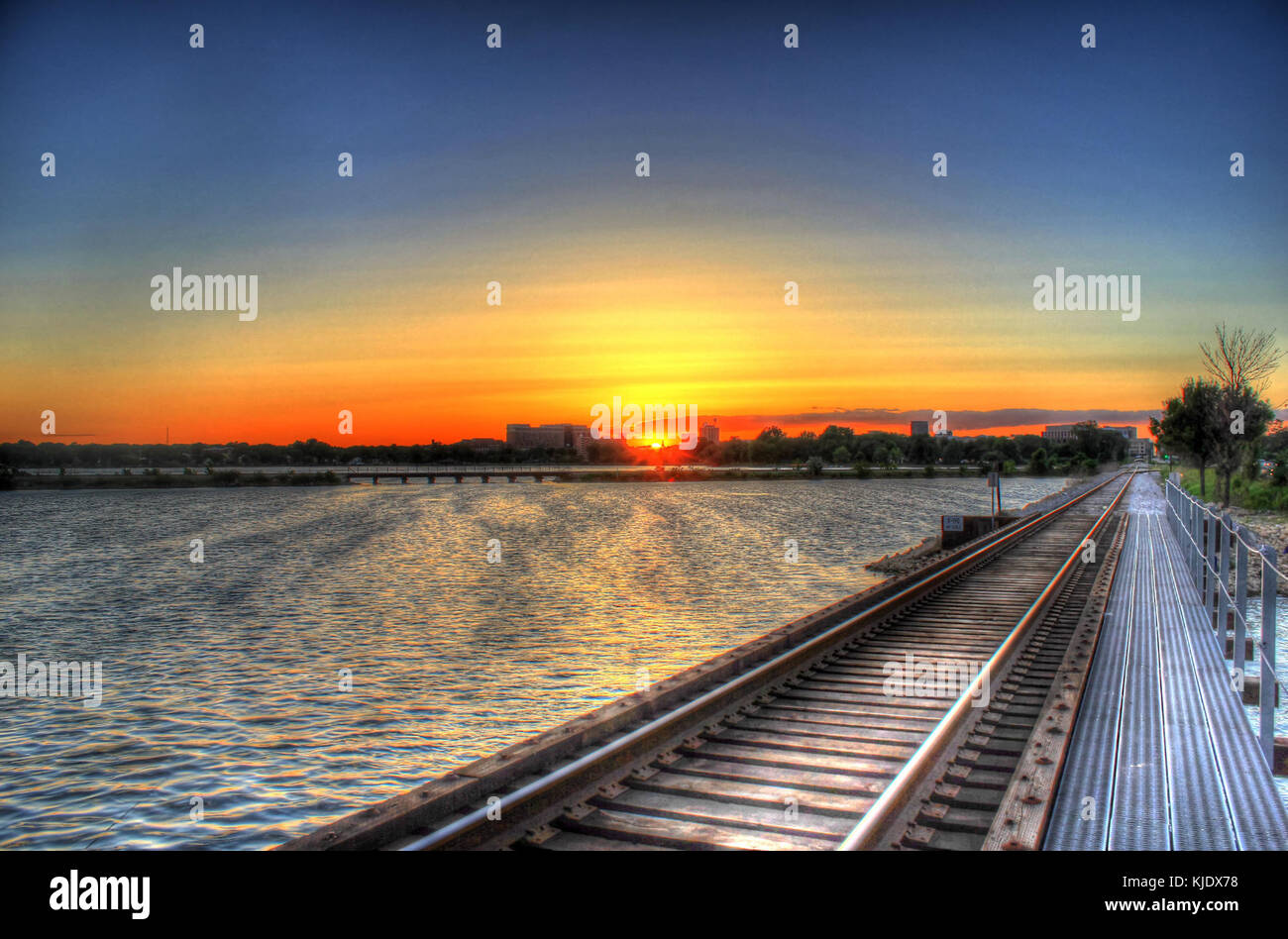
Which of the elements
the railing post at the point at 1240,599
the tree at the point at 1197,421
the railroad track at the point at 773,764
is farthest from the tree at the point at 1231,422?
the railing post at the point at 1240,599

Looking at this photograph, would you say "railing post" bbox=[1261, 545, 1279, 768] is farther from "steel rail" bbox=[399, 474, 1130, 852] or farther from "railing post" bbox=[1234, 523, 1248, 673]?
"steel rail" bbox=[399, 474, 1130, 852]

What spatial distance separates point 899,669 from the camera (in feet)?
36.8

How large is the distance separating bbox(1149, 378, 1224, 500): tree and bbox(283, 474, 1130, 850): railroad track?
3139 cm

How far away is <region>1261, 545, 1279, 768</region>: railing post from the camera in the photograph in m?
7.09

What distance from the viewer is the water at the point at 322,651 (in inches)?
486

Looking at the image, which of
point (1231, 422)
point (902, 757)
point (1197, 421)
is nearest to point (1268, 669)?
point (902, 757)

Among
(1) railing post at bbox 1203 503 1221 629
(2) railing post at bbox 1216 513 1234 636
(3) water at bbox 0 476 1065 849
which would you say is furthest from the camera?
(1) railing post at bbox 1203 503 1221 629

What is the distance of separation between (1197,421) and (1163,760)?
3876 cm

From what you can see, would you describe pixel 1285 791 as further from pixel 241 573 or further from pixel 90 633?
pixel 241 573

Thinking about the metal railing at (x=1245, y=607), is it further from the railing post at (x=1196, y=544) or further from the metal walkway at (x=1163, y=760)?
the metal walkway at (x=1163, y=760)

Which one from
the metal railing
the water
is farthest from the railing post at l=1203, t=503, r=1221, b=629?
the water

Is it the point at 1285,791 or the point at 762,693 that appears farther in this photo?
the point at 762,693
